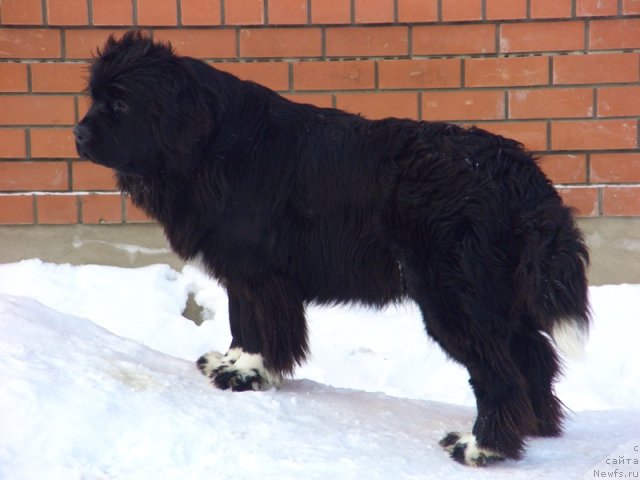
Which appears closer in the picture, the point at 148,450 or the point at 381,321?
the point at 148,450

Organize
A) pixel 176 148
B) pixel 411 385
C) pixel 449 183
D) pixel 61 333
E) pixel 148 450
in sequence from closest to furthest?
pixel 148 450 < pixel 449 183 < pixel 176 148 < pixel 61 333 < pixel 411 385

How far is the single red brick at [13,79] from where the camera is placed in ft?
17.8

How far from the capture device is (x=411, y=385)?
4930 millimetres

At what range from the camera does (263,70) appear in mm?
5453

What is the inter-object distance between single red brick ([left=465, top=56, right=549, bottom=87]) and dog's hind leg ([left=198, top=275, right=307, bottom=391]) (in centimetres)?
245

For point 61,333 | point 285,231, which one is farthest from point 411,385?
point 61,333

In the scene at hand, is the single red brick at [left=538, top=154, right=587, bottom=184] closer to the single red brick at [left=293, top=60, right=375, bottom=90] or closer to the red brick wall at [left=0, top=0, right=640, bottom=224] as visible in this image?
the red brick wall at [left=0, top=0, right=640, bottom=224]

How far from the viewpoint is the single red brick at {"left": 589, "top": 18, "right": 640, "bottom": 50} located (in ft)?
17.6

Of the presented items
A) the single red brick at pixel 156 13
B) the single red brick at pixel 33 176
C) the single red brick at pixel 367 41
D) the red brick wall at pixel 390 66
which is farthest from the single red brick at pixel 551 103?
→ the single red brick at pixel 33 176

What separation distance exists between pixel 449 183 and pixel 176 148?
1.12 meters

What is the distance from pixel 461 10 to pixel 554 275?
2.81 metres

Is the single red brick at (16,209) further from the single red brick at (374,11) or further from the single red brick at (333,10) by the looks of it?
the single red brick at (374,11)

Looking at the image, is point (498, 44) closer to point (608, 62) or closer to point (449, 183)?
point (608, 62)

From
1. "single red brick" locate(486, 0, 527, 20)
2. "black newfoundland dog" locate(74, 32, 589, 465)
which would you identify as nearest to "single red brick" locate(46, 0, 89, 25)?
"black newfoundland dog" locate(74, 32, 589, 465)
